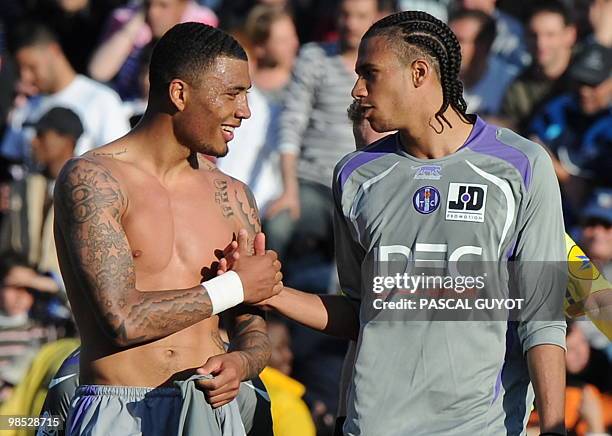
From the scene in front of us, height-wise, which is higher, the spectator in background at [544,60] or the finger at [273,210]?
the spectator in background at [544,60]

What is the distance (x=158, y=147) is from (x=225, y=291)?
0.60 meters

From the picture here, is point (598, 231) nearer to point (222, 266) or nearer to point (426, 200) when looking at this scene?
point (426, 200)

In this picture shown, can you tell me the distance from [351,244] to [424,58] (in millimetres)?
721

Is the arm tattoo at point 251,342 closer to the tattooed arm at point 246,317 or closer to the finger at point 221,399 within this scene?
the tattooed arm at point 246,317

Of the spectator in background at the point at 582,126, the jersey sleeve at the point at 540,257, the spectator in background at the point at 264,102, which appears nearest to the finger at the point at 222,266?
the jersey sleeve at the point at 540,257

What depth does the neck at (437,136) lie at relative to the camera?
15.2 feet

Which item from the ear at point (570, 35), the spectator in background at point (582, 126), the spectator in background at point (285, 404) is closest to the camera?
the spectator in background at point (285, 404)

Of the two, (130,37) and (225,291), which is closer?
(225,291)

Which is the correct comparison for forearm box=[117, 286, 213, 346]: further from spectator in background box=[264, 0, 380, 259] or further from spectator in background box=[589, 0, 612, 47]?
spectator in background box=[589, 0, 612, 47]

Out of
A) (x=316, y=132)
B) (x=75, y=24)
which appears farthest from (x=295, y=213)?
(x=75, y=24)

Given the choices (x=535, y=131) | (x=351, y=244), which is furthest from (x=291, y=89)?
(x=351, y=244)

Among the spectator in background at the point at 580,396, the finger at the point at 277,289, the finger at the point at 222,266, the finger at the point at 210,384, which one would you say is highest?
the finger at the point at 222,266

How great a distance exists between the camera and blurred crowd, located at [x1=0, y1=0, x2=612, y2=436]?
8102 millimetres

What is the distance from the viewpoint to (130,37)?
9.69m
